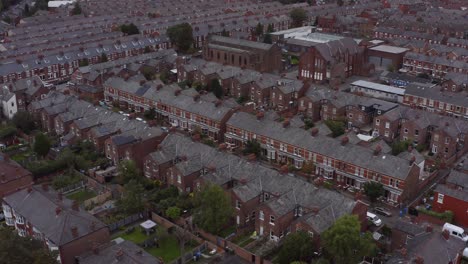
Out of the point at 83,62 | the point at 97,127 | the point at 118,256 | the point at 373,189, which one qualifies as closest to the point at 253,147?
the point at 373,189

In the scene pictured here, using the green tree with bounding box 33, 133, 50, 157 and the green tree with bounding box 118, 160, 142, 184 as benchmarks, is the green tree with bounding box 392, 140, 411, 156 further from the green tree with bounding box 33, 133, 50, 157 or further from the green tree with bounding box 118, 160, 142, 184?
the green tree with bounding box 33, 133, 50, 157

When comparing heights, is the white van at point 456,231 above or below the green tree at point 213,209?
below

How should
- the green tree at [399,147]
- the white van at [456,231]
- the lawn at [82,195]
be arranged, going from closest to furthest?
the white van at [456,231] → the lawn at [82,195] → the green tree at [399,147]

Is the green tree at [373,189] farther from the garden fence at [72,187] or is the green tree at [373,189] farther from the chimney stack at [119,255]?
the garden fence at [72,187]

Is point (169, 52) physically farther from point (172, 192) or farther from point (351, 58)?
point (172, 192)

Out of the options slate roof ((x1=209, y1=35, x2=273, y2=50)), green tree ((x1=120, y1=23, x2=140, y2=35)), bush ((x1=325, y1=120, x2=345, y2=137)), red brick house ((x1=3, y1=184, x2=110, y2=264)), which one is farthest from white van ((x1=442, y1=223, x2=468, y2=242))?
green tree ((x1=120, y1=23, x2=140, y2=35))

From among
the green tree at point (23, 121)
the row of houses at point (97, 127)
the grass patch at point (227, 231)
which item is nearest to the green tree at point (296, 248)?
the grass patch at point (227, 231)

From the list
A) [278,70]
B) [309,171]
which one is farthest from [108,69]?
[309,171]
